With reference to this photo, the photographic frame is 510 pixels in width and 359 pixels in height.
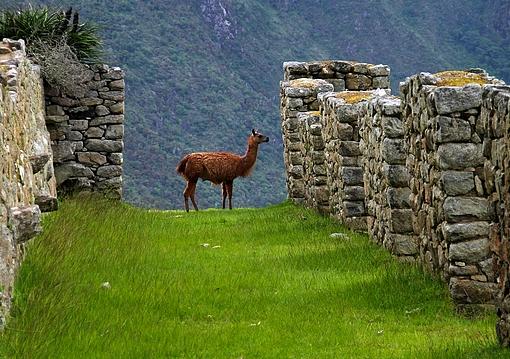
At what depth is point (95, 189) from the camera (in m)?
23.2

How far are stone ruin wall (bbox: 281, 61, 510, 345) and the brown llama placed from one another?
709 centimetres

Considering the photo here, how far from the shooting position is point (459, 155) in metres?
11.1

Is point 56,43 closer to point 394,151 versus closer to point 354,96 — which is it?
point 354,96

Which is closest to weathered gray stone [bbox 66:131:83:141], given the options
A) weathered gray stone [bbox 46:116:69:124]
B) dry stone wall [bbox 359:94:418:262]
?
weathered gray stone [bbox 46:116:69:124]

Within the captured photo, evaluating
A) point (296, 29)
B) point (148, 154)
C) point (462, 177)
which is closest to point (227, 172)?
point (462, 177)

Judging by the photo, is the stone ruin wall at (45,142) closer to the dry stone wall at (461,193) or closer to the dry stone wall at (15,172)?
the dry stone wall at (15,172)

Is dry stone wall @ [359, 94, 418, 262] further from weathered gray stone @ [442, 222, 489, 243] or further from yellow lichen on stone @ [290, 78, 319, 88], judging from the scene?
yellow lichen on stone @ [290, 78, 319, 88]

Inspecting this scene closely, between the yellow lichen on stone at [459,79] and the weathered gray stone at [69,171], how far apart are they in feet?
38.6

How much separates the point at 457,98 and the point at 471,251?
138 centimetres

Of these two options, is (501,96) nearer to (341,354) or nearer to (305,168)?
(341,354)

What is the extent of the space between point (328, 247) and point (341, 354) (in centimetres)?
627

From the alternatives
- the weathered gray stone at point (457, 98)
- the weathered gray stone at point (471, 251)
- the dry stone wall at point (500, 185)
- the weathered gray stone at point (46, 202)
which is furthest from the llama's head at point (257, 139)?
the dry stone wall at point (500, 185)

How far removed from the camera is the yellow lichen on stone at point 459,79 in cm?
1185

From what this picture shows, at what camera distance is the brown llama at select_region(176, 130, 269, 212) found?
24219 millimetres
